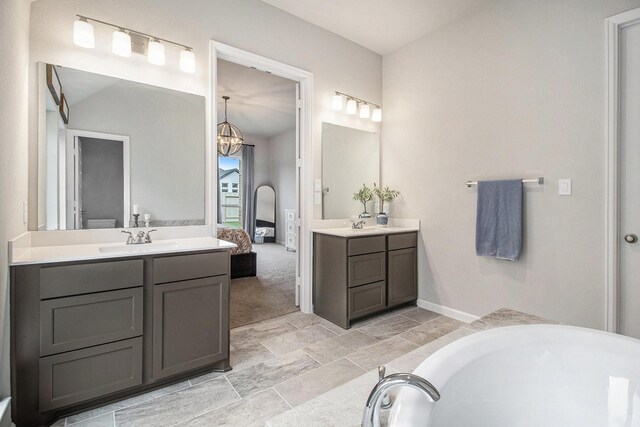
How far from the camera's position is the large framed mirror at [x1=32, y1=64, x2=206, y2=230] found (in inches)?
73.9

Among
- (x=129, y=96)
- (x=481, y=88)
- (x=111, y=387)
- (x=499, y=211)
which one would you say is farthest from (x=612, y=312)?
(x=129, y=96)

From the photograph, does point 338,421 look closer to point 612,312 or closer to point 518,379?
point 518,379

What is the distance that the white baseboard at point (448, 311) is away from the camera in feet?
9.46

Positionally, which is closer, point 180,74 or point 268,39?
point 180,74

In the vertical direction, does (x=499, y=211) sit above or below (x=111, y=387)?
above

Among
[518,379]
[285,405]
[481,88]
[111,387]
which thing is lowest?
[285,405]

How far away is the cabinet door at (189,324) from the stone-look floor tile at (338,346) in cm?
66

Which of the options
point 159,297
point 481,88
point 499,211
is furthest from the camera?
point 481,88

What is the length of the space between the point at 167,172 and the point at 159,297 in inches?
37.7

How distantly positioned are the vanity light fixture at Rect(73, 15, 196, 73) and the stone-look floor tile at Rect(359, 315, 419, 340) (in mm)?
2535

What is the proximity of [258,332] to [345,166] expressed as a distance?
1866 mm

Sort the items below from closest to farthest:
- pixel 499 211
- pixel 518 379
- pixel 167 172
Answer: pixel 518 379
pixel 167 172
pixel 499 211

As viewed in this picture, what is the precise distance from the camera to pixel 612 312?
205cm

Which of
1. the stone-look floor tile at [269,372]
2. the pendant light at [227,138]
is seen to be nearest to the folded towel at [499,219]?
the stone-look floor tile at [269,372]
